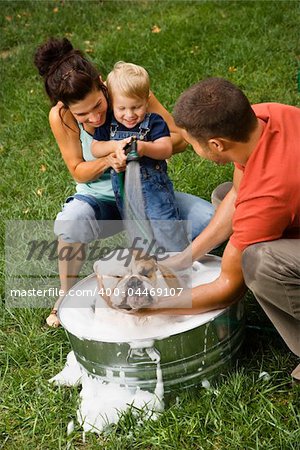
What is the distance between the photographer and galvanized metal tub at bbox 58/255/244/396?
2477 mm

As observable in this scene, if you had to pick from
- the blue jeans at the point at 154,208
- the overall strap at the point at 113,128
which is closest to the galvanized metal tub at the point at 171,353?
the blue jeans at the point at 154,208

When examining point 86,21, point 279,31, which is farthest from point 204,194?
point 86,21

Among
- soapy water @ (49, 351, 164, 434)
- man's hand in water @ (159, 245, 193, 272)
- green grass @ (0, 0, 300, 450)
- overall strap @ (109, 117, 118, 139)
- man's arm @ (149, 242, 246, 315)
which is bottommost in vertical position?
green grass @ (0, 0, 300, 450)

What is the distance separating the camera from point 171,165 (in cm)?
454

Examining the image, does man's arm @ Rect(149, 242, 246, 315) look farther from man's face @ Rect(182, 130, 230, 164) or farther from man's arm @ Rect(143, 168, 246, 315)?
man's face @ Rect(182, 130, 230, 164)

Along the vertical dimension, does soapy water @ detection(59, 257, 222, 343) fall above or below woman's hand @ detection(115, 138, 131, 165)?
below

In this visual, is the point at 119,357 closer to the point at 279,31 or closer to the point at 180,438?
the point at 180,438

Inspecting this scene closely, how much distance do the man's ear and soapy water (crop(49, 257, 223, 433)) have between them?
592 mm

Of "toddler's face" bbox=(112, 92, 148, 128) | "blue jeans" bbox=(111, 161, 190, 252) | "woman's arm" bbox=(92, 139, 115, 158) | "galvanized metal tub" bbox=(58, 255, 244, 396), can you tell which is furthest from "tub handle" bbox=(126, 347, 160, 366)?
"toddler's face" bbox=(112, 92, 148, 128)

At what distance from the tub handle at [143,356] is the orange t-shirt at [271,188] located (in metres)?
0.48

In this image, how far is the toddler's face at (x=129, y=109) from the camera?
2.94 meters

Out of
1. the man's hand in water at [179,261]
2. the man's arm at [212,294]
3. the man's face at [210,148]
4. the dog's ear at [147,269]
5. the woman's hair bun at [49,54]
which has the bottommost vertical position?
the man's hand in water at [179,261]

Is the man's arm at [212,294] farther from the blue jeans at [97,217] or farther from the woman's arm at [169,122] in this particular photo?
the woman's arm at [169,122]

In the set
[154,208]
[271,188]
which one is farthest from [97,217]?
[271,188]
